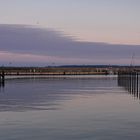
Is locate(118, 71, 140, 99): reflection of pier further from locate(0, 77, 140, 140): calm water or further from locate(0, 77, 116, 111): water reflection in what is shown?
locate(0, 77, 140, 140): calm water

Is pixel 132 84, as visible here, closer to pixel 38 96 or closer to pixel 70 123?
pixel 38 96

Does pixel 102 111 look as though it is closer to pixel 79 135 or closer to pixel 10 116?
pixel 10 116

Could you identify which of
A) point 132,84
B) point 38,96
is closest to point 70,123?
point 38,96

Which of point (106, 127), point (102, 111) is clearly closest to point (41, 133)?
point (106, 127)

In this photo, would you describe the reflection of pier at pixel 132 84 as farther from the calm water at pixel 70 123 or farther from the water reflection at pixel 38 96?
the calm water at pixel 70 123

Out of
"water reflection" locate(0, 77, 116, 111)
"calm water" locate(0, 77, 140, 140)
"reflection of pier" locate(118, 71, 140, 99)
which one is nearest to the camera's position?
"calm water" locate(0, 77, 140, 140)

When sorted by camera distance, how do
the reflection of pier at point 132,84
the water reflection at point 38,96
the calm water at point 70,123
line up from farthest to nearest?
1. the reflection of pier at point 132,84
2. the water reflection at point 38,96
3. the calm water at point 70,123

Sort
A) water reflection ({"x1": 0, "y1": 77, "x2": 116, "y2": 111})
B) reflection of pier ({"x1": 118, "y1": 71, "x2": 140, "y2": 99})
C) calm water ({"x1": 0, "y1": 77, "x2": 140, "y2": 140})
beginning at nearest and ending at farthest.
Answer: calm water ({"x1": 0, "y1": 77, "x2": 140, "y2": 140}), water reflection ({"x1": 0, "y1": 77, "x2": 116, "y2": 111}), reflection of pier ({"x1": 118, "y1": 71, "x2": 140, "y2": 99})

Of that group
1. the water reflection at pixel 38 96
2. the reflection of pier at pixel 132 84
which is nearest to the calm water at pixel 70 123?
the water reflection at pixel 38 96

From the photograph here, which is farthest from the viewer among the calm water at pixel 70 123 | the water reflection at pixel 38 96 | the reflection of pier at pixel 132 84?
the reflection of pier at pixel 132 84

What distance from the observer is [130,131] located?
2192 cm

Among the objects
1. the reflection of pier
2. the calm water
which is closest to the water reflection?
the calm water

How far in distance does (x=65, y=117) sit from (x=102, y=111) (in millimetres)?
4112

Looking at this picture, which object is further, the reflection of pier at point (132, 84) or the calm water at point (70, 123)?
the reflection of pier at point (132, 84)
